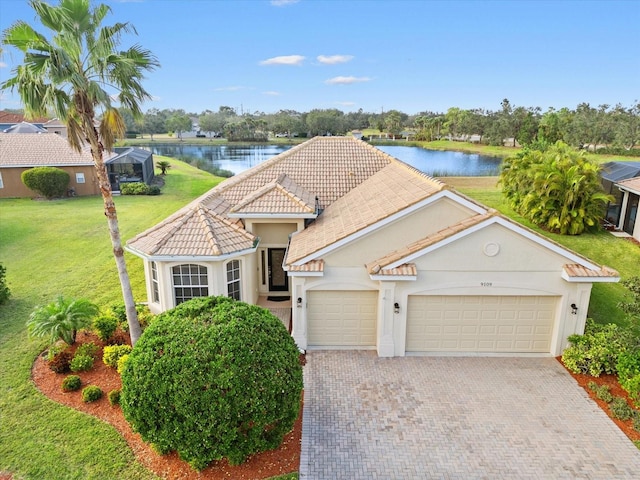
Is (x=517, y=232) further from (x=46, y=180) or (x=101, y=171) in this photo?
(x=46, y=180)

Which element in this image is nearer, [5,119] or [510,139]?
[5,119]

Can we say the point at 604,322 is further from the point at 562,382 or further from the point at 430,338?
the point at 430,338

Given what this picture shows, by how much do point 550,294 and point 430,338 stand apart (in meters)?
3.48

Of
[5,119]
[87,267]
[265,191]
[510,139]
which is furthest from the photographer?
[510,139]

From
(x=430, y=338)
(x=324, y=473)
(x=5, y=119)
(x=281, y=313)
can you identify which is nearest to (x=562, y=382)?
(x=430, y=338)

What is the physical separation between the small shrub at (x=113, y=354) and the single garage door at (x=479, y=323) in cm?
793

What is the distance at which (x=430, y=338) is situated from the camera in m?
12.9

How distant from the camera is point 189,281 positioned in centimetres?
1388

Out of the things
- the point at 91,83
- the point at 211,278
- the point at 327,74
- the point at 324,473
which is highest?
the point at 327,74

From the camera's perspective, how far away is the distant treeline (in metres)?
64.4

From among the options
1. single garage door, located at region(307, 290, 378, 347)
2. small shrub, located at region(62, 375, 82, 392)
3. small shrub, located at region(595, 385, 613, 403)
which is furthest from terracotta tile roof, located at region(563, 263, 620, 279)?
small shrub, located at region(62, 375, 82, 392)

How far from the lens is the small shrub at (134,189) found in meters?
37.2

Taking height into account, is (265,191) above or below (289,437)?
above

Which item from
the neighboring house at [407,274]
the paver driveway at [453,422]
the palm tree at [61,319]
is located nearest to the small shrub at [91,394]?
the palm tree at [61,319]
